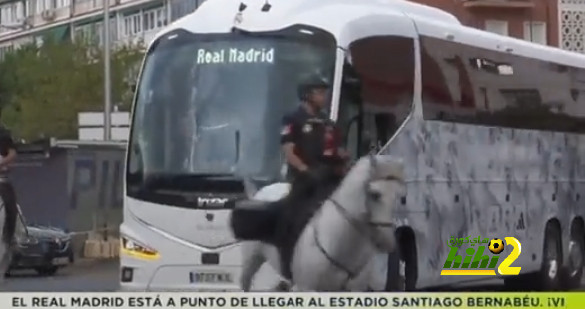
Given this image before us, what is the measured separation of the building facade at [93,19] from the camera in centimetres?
782

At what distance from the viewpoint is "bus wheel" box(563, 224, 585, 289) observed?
332 inches

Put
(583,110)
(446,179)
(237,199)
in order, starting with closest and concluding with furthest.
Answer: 1. (237,199)
2. (446,179)
3. (583,110)

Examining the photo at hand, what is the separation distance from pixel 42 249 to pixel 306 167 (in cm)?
151

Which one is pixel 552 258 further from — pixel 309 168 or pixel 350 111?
pixel 309 168

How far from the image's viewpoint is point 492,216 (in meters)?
8.09

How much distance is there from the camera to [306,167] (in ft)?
24.1

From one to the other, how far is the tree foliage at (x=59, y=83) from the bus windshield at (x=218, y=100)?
0.49 feet

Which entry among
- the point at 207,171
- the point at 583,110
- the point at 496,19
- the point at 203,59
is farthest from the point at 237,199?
the point at 583,110

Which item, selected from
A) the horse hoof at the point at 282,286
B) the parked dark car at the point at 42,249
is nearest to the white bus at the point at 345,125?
the horse hoof at the point at 282,286

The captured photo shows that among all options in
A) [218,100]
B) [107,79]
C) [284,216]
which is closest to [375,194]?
[284,216]

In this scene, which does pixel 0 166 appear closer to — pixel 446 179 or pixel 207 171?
→ pixel 207 171

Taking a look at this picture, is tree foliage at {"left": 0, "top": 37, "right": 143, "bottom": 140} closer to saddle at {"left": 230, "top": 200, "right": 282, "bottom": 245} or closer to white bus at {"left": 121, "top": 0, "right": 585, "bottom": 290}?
white bus at {"left": 121, "top": 0, "right": 585, "bottom": 290}

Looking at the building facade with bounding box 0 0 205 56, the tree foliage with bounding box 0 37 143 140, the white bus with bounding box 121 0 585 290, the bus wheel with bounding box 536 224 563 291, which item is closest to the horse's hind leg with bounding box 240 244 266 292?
the white bus with bounding box 121 0 585 290

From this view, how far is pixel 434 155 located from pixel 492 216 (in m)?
0.57
